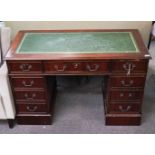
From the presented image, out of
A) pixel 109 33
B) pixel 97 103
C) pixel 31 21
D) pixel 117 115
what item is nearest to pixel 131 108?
pixel 117 115

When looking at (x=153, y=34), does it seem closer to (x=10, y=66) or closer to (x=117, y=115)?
(x=117, y=115)

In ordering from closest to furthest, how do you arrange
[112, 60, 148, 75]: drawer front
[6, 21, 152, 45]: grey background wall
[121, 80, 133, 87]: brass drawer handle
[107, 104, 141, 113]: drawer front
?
[112, 60, 148, 75]: drawer front
[121, 80, 133, 87]: brass drawer handle
[107, 104, 141, 113]: drawer front
[6, 21, 152, 45]: grey background wall

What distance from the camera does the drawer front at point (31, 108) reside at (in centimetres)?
179

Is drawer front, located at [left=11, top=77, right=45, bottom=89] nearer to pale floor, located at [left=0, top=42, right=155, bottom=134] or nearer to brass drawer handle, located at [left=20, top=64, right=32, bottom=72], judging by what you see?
brass drawer handle, located at [left=20, top=64, right=32, bottom=72]

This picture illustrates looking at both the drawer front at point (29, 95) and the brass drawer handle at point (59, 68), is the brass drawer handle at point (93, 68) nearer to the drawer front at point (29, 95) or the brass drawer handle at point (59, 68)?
the brass drawer handle at point (59, 68)

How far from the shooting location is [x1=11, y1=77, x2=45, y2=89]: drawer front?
5.38 ft

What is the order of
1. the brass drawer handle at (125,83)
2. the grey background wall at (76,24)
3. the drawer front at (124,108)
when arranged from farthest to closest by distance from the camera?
the grey background wall at (76,24) < the drawer front at (124,108) < the brass drawer handle at (125,83)

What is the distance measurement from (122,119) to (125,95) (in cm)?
25

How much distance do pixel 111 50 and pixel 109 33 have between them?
29cm

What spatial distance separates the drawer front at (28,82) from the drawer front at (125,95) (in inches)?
22.1

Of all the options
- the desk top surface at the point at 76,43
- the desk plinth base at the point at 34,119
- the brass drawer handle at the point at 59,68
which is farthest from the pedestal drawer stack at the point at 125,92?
the desk plinth base at the point at 34,119

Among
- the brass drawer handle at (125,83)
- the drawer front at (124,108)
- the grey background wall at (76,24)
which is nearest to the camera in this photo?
the brass drawer handle at (125,83)

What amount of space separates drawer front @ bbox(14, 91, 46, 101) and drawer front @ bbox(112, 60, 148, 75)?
610mm

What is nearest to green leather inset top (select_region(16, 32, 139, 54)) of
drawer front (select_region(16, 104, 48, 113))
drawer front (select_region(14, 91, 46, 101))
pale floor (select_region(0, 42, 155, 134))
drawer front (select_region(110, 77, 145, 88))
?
drawer front (select_region(110, 77, 145, 88))
